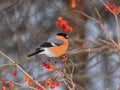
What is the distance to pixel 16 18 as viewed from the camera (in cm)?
709

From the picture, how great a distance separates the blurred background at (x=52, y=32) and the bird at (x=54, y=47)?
6.83 ft

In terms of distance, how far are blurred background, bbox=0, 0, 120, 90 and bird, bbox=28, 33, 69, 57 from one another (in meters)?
2.08

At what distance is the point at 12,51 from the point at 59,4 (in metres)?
1.02

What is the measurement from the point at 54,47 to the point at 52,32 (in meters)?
3.15

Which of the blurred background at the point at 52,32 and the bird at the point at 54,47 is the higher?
the bird at the point at 54,47

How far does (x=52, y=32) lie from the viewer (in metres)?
7.66

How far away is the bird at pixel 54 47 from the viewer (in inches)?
172

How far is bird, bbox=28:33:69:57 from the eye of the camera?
436 cm

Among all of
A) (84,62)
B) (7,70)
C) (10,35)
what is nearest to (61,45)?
(7,70)

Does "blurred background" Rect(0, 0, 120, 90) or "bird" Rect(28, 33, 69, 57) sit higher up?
"bird" Rect(28, 33, 69, 57)

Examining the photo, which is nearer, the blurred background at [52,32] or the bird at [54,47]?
the bird at [54,47]

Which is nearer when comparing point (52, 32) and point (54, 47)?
point (54, 47)

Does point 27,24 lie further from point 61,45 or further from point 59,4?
point 61,45

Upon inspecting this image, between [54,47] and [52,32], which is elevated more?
[54,47]
